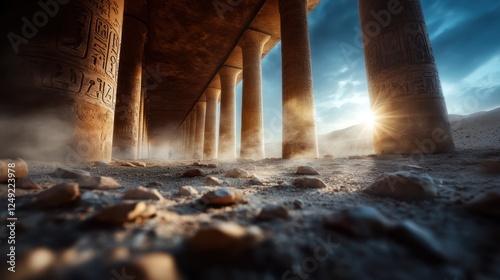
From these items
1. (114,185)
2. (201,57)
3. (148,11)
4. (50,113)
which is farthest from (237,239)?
(201,57)

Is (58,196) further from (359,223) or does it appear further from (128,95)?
(128,95)

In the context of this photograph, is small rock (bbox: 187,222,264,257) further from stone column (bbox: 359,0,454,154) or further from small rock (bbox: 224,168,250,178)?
stone column (bbox: 359,0,454,154)

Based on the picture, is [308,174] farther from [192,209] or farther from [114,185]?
[114,185]

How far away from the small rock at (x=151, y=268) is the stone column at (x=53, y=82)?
2341 millimetres

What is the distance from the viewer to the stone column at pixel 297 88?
16.6 ft

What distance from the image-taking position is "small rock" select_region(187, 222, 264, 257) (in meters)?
0.50

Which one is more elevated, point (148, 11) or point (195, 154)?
point (148, 11)

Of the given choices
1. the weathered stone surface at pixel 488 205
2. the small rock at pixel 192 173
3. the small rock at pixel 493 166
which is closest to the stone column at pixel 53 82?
the small rock at pixel 192 173

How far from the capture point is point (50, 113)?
208 cm

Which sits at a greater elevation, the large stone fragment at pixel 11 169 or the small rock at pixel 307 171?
the large stone fragment at pixel 11 169

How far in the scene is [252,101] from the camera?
735 centimetres

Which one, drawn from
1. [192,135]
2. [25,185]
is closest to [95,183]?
[25,185]

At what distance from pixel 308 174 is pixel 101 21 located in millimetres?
3169

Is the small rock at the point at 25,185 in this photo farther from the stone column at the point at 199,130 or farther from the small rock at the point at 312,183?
the stone column at the point at 199,130
